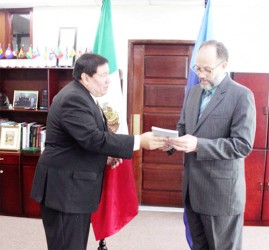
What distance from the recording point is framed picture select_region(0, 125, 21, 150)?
126 inches

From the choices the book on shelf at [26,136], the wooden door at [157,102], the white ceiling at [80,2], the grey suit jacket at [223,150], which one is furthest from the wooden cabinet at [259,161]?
the book on shelf at [26,136]

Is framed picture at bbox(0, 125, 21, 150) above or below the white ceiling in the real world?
below

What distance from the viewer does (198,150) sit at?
5.01 feet

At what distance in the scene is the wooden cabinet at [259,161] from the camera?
2.96 metres

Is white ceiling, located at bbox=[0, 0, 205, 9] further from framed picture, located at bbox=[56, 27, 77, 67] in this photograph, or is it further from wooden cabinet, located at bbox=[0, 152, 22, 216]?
wooden cabinet, located at bbox=[0, 152, 22, 216]

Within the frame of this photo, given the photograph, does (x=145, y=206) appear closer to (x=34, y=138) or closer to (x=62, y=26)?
(x=34, y=138)

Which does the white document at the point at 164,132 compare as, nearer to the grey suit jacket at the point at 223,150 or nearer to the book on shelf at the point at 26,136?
the grey suit jacket at the point at 223,150

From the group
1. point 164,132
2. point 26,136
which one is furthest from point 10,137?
point 164,132

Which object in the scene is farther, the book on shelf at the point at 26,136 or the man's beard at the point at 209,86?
the book on shelf at the point at 26,136

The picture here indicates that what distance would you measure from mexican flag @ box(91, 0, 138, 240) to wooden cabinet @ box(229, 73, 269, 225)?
1291 millimetres

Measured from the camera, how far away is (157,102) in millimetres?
3582

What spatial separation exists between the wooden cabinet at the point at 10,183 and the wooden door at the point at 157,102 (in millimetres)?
1363

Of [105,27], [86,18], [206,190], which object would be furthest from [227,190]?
[86,18]

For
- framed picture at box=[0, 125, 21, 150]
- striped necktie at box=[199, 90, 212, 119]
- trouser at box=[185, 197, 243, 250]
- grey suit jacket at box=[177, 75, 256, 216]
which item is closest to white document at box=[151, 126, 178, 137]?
grey suit jacket at box=[177, 75, 256, 216]
